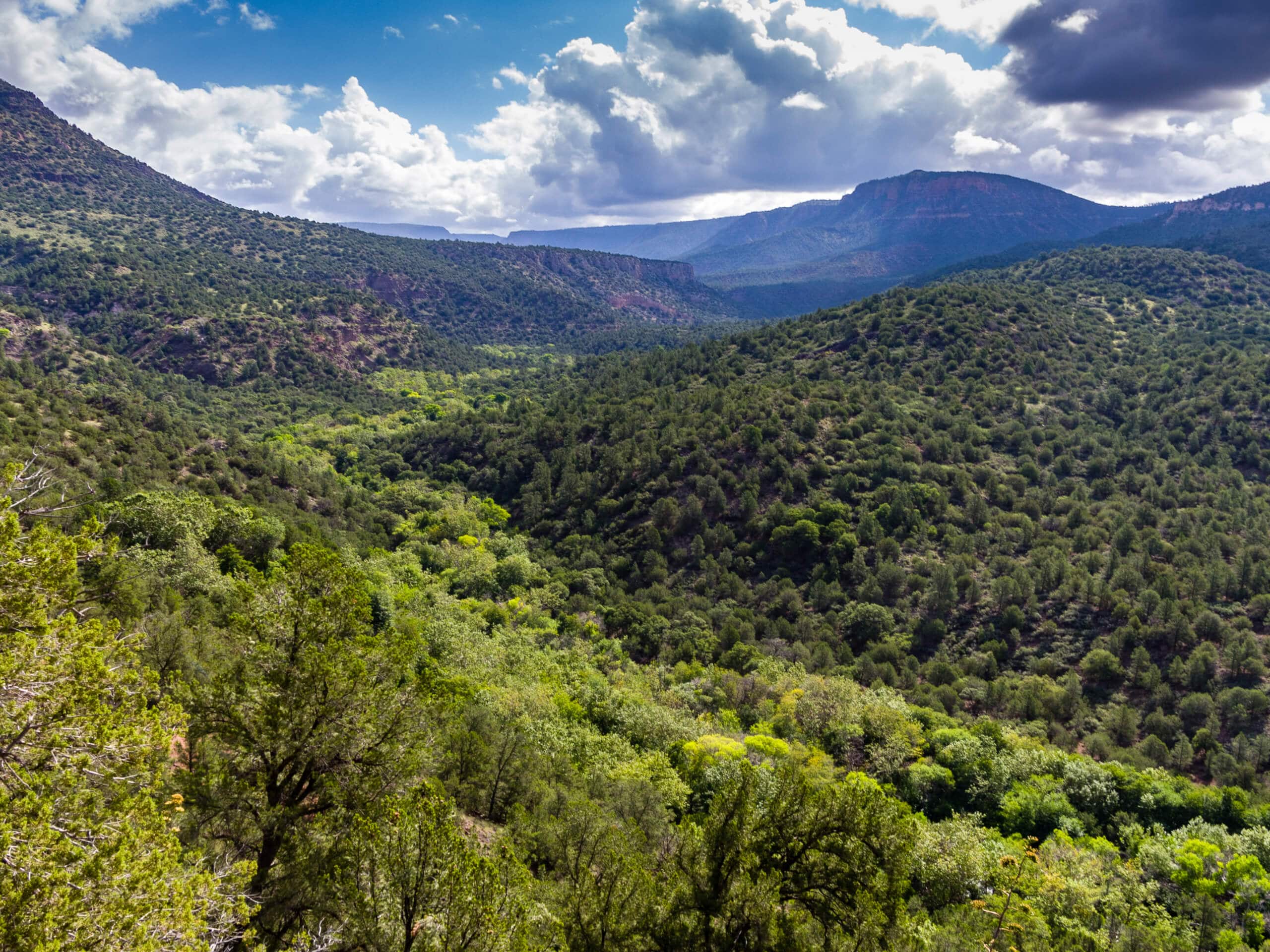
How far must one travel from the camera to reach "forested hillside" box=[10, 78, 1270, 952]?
11953mm

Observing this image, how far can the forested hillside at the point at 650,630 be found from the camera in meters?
12.0

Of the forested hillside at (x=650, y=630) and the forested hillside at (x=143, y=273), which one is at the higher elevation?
the forested hillside at (x=143, y=273)

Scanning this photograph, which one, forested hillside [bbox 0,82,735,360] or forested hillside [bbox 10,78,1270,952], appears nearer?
forested hillside [bbox 10,78,1270,952]

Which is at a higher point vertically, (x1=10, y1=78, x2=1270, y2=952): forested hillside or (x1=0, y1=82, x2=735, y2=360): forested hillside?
(x1=0, y1=82, x2=735, y2=360): forested hillside

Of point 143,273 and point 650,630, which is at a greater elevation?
point 143,273

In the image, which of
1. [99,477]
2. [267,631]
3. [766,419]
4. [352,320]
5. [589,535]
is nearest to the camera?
[267,631]

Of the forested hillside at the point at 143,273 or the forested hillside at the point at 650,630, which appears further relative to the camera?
the forested hillside at the point at 143,273

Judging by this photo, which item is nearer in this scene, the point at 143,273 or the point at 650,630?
the point at 650,630

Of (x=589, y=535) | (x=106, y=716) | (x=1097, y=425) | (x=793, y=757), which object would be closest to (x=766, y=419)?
(x=589, y=535)

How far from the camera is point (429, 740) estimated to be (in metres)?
16.5

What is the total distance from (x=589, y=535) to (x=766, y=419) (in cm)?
2827

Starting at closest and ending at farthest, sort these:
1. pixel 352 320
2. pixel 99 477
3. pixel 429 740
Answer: pixel 429 740 → pixel 99 477 → pixel 352 320

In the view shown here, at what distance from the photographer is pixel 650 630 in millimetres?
60531

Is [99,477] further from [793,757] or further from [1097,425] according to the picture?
[1097,425]
